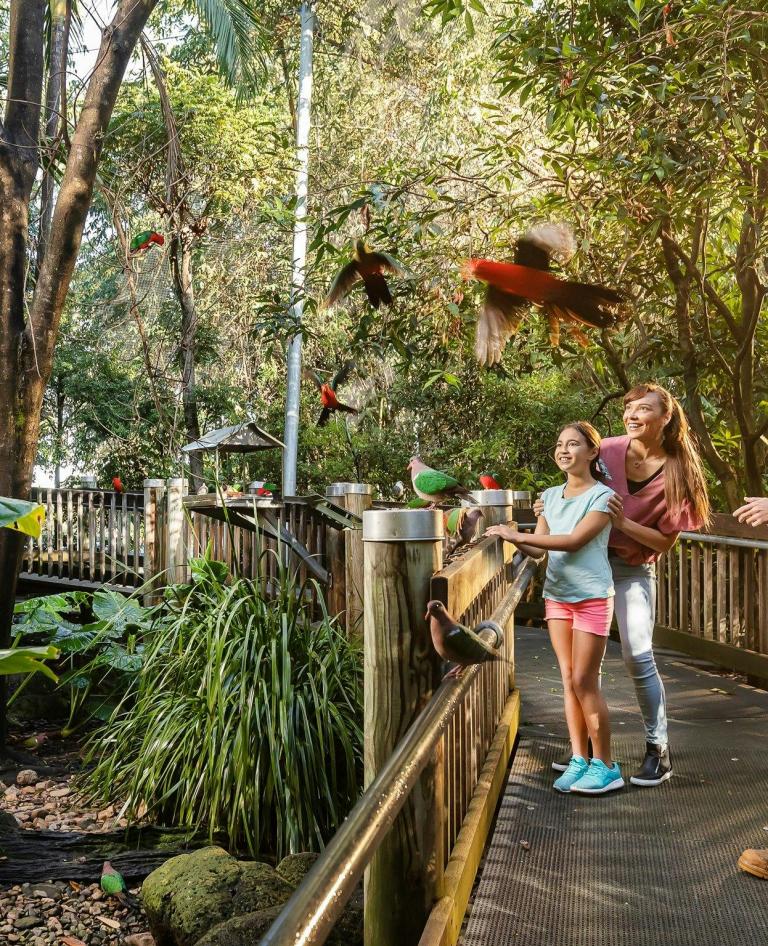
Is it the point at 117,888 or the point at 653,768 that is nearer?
the point at 653,768

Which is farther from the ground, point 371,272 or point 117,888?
point 371,272

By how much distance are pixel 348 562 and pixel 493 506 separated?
4.61ft

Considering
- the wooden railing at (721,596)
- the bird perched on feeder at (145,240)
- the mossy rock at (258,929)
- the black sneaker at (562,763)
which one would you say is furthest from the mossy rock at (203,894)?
the bird perched on feeder at (145,240)

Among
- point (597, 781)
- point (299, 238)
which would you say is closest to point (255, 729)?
point (597, 781)

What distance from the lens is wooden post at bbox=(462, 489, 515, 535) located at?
166 inches

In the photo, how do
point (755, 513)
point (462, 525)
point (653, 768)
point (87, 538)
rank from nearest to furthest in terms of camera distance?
point (755, 513) < point (653, 768) < point (462, 525) < point (87, 538)

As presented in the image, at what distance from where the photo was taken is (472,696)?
3264 mm

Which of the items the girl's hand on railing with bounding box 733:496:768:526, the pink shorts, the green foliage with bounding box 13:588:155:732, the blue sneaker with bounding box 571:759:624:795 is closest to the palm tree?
the green foliage with bounding box 13:588:155:732

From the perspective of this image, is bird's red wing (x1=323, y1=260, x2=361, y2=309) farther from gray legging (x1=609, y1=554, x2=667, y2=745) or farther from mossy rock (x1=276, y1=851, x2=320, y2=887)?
mossy rock (x1=276, y1=851, x2=320, y2=887)

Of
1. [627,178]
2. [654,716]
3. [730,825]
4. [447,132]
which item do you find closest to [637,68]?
[627,178]

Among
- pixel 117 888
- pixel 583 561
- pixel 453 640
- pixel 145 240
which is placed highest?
pixel 145 240

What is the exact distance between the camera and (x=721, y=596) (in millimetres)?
6660

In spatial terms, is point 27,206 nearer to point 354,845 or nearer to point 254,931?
point 254,931

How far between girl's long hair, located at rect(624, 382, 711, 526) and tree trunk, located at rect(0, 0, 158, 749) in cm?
432
